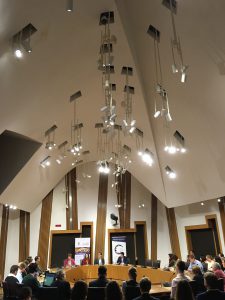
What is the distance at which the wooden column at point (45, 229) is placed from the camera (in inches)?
487

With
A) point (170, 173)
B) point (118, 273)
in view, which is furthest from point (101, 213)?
point (170, 173)

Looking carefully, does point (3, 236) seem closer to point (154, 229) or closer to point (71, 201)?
point (71, 201)

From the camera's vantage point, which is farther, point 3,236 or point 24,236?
point 24,236

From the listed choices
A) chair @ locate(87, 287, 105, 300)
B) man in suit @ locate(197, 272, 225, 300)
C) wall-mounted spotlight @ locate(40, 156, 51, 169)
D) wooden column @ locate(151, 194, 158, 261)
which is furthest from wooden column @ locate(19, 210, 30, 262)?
man in suit @ locate(197, 272, 225, 300)

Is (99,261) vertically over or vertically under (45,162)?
under

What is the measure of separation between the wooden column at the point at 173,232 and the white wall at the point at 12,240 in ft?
22.1

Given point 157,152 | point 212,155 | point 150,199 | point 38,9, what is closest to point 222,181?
point 212,155

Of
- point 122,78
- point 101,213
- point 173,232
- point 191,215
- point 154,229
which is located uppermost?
point 122,78

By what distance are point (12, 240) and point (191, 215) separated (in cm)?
778

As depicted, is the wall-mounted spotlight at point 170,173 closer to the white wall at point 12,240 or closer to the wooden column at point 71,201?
the wooden column at point 71,201

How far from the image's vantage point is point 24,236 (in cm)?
1248

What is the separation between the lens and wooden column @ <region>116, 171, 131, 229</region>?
13344 millimetres

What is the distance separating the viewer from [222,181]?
8445 millimetres

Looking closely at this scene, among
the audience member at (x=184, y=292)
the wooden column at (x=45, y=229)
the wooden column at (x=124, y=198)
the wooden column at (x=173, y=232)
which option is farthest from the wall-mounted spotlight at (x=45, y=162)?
the audience member at (x=184, y=292)
